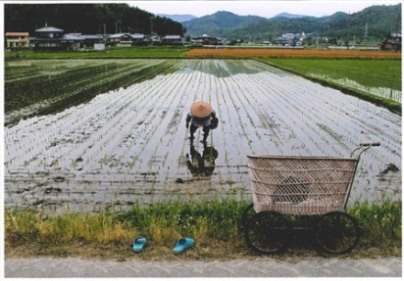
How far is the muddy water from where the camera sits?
6148mm

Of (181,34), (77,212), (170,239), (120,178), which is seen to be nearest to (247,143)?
(120,178)

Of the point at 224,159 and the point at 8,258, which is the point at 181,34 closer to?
the point at 224,159

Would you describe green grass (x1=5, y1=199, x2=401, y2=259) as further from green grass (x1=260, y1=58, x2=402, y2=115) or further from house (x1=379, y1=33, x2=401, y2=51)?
house (x1=379, y1=33, x2=401, y2=51)

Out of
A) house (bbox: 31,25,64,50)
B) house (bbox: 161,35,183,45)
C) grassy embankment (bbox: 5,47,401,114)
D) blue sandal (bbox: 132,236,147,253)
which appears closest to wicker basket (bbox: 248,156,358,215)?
blue sandal (bbox: 132,236,147,253)

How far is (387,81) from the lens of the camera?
20.0 meters

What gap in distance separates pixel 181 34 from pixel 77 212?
55.0 metres

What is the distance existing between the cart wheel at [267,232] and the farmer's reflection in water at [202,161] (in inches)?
100

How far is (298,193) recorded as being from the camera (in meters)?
4.12

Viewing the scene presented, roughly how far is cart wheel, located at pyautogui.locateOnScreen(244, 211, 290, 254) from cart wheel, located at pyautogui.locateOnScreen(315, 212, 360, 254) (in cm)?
27

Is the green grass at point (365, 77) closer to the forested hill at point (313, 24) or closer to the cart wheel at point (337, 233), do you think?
the forested hill at point (313, 24)

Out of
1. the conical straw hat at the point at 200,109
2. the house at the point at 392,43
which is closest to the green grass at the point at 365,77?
the house at the point at 392,43

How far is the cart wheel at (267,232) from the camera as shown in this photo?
4152 mm

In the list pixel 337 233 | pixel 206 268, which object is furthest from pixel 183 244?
pixel 337 233

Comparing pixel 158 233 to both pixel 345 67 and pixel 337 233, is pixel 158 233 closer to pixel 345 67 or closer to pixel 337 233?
pixel 337 233
